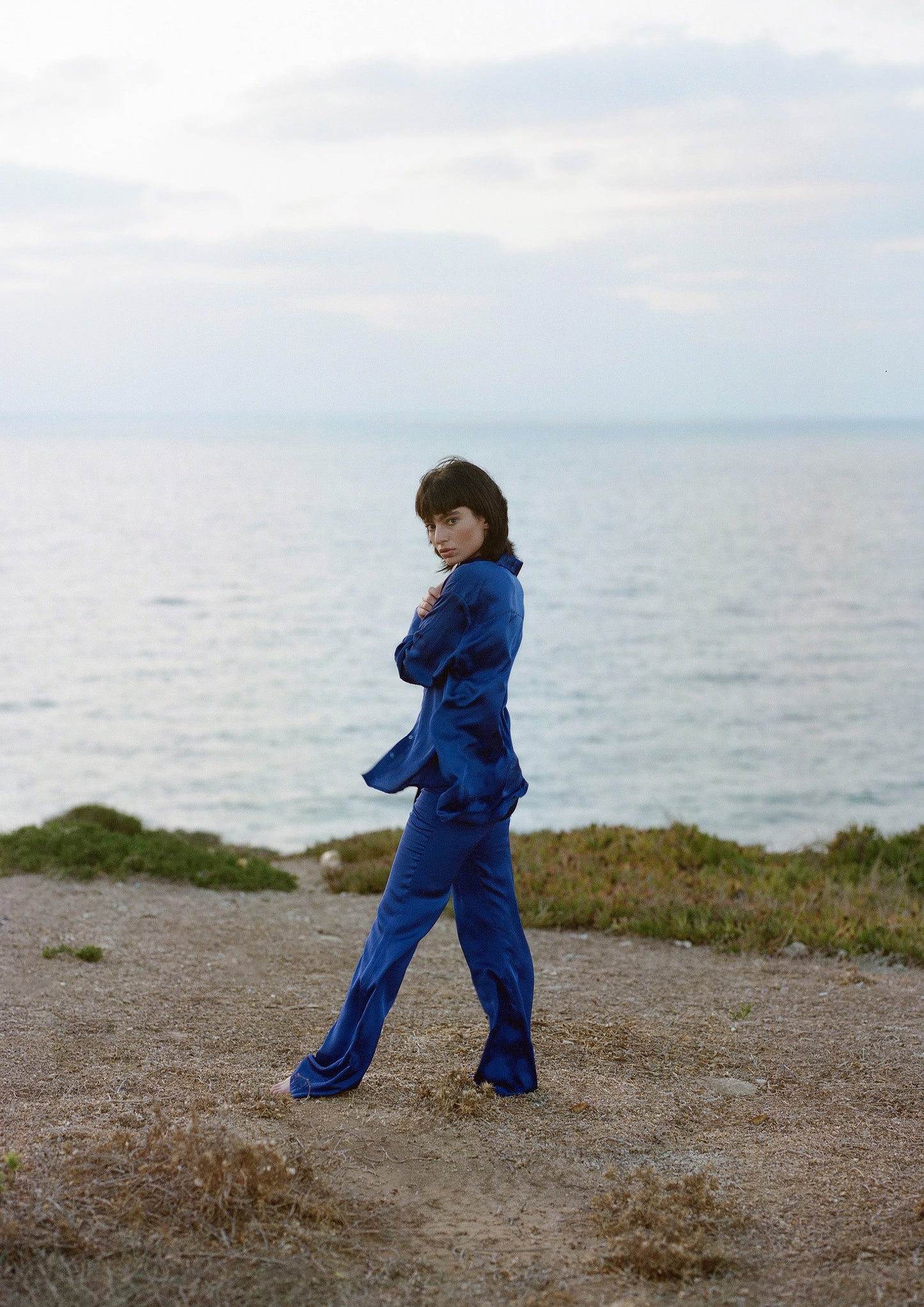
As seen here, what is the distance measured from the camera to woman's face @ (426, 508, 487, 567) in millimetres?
4551

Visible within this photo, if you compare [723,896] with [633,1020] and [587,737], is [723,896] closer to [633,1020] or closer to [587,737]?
[633,1020]

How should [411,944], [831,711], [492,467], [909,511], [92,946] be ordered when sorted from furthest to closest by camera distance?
[492,467]
[909,511]
[831,711]
[92,946]
[411,944]

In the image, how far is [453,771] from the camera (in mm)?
4488

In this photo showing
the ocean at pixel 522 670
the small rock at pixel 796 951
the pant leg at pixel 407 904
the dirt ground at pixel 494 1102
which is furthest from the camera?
the ocean at pixel 522 670

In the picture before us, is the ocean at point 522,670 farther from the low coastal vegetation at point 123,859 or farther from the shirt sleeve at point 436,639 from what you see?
the shirt sleeve at point 436,639

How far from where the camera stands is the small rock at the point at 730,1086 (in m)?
5.34

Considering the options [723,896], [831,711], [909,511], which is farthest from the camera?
[909,511]

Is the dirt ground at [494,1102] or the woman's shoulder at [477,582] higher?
the woman's shoulder at [477,582]

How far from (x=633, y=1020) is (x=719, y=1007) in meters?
0.64

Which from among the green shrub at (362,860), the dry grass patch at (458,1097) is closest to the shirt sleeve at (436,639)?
the dry grass patch at (458,1097)

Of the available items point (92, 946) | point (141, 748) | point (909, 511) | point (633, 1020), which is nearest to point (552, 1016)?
point (633, 1020)

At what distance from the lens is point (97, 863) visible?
9.54m

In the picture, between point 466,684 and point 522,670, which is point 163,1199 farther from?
point 522,670

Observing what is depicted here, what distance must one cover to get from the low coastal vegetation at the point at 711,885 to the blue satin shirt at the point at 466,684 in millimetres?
4259
